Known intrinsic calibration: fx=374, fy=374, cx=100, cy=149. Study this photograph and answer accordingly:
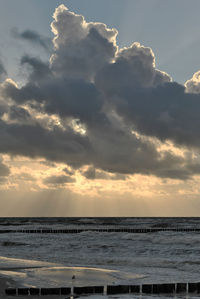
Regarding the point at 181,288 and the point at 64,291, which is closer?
the point at 64,291

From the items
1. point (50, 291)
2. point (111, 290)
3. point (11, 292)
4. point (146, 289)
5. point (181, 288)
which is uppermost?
point (181, 288)

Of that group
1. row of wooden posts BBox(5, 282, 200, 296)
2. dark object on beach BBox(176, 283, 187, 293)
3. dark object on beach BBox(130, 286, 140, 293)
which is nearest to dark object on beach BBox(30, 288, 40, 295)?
row of wooden posts BBox(5, 282, 200, 296)

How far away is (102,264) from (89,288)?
11.2 meters

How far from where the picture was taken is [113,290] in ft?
50.5

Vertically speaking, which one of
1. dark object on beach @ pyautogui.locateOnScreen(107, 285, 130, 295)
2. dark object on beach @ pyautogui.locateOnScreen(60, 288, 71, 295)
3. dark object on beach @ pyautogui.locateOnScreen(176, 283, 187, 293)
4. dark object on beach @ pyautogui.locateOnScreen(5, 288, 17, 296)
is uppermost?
dark object on beach @ pyautogui.locateOnScreen(176, 283, 187, 293)

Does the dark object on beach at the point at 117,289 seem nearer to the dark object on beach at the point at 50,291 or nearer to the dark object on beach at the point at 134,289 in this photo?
the dark object on beach at the point at 134,289

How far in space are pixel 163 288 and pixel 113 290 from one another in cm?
226

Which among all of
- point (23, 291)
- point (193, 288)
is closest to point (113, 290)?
point (23, 291)

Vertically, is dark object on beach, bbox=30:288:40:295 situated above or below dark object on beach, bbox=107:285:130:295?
below

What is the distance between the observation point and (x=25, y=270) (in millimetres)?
21844

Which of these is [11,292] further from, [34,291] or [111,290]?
[111,290]

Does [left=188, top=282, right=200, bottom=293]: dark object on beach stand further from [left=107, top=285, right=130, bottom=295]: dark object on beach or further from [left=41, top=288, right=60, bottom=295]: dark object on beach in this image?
[left=41, top=288, right=60, bottom=295]: dark object on beach

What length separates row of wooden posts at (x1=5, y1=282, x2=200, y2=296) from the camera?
582 inches

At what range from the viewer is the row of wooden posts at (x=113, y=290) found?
1478 cm
